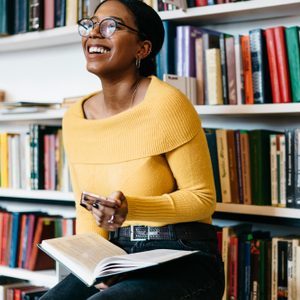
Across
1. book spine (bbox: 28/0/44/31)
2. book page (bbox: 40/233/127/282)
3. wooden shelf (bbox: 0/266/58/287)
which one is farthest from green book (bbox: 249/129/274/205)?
book spine (bbox: 28/0/44/31)

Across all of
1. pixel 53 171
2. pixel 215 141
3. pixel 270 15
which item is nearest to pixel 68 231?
pixel 53 171

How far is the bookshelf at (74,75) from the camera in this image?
1786 millimetres

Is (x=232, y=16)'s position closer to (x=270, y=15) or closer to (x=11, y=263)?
(x=270, y=15)

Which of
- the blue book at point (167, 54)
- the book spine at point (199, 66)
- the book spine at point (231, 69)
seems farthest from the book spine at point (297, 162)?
the blue book at point (167, 54)

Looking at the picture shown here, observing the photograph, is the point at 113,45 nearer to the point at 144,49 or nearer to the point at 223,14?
the point at 144,49

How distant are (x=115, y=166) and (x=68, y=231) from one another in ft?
2.62

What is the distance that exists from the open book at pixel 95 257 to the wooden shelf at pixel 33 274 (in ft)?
2.70

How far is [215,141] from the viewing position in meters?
1.84

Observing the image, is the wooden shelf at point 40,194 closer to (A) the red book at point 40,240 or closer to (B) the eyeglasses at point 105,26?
(A) the red book at point 40,240

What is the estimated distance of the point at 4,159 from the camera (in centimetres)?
241

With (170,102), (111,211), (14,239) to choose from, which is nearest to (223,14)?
(170,102)

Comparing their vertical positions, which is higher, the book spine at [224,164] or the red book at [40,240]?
the book spine at [224,164]

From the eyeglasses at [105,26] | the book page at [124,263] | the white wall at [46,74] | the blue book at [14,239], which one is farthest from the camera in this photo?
the white wall at [46,74]

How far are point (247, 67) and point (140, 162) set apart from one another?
1.71 ft
